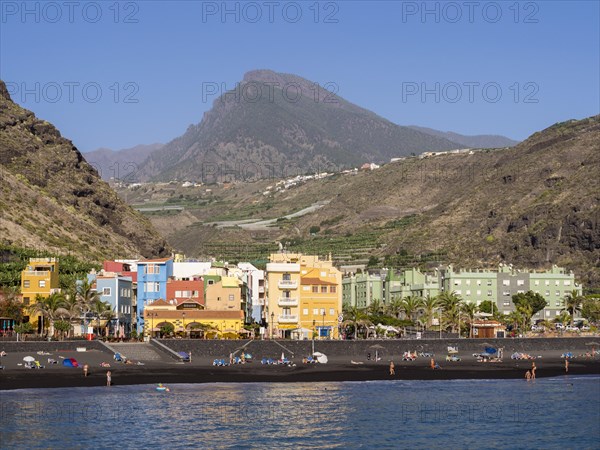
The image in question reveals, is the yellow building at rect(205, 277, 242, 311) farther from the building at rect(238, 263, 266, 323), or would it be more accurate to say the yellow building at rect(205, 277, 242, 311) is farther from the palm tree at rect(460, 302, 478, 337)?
the palm tree at rect(460, 302, 478, 337)

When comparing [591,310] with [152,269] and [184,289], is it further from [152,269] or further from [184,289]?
[152,269]

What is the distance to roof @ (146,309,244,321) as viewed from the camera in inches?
4870

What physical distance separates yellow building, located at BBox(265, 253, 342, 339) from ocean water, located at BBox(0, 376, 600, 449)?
38.3m

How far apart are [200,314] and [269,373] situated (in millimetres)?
24405

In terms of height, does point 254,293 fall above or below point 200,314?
above

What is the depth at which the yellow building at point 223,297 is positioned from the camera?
132625 millimetres

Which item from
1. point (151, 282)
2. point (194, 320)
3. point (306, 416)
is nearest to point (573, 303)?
point (151, 282)

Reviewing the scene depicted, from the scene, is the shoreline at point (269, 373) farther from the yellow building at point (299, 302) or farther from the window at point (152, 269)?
the window at point (152, 269)

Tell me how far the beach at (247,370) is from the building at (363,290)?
73719 millimetres

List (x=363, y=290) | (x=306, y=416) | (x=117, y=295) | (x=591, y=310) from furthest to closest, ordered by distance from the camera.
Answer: (x=363, y=290) < (x=591, y=310) < (x=117, y=295) < (x=306, y=416)

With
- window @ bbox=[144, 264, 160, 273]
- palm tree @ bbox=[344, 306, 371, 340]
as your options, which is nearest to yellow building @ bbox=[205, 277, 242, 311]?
window @ bbox=[144, 264, 160, 273]

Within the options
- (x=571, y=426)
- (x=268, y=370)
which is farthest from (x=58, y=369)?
(x=571, y=426)

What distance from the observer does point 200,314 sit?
409ft

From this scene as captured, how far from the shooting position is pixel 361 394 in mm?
88250
